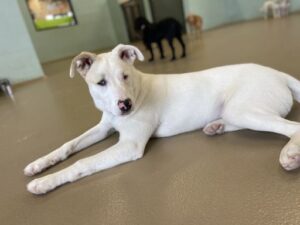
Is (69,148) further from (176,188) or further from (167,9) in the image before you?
(167,9)

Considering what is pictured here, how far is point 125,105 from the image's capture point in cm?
144

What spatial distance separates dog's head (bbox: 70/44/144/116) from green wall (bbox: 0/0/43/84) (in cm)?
Result: 430

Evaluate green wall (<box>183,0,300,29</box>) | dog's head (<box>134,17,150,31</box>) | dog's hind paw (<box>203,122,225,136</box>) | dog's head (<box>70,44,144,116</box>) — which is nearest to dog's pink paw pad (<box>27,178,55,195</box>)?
dog's head (<box>70,44,144,116</box>)

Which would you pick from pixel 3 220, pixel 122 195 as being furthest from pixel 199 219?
pixel 3 220

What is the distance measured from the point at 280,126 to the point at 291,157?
0.19 meters

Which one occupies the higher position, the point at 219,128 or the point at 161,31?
the point at 161,31

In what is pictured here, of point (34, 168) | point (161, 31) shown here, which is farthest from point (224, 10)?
point (34, 168)

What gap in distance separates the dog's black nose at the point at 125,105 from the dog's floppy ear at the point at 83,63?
1.06 feet

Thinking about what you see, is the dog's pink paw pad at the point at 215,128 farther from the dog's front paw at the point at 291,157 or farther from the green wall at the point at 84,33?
the green wall at the point at 84,33

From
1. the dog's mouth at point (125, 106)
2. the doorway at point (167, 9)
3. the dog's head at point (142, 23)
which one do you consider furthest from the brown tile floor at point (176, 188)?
the doorway at point (167, 9)

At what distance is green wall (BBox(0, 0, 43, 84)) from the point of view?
519 cm

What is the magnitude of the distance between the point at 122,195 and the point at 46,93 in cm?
317

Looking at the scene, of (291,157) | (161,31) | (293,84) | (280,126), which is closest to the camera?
(291,157)

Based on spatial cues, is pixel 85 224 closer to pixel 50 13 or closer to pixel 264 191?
pixel 264 191
